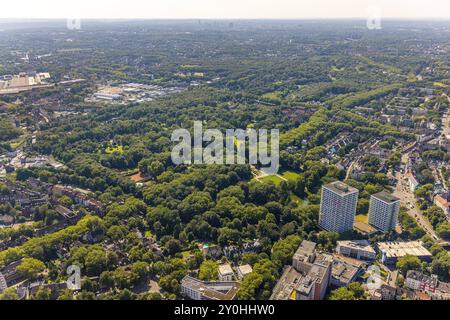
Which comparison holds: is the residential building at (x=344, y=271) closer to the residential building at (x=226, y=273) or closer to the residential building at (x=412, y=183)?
the residential building at (x=226, y=273)

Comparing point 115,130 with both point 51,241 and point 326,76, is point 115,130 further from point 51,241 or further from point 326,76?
point 326,76

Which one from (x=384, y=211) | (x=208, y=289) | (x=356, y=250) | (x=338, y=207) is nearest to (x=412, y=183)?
(x=384, y=211)

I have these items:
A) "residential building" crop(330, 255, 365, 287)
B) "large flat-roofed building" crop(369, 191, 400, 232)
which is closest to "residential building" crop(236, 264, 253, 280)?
"residential building" crop(330, 255, 365, 287)

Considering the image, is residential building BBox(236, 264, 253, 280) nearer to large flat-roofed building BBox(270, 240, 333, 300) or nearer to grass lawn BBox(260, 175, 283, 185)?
large flat-roofed building BBox(270, 240, 333, 300)

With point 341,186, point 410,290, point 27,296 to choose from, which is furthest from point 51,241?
point 410,290

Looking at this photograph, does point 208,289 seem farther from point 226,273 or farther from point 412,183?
point 412,183
